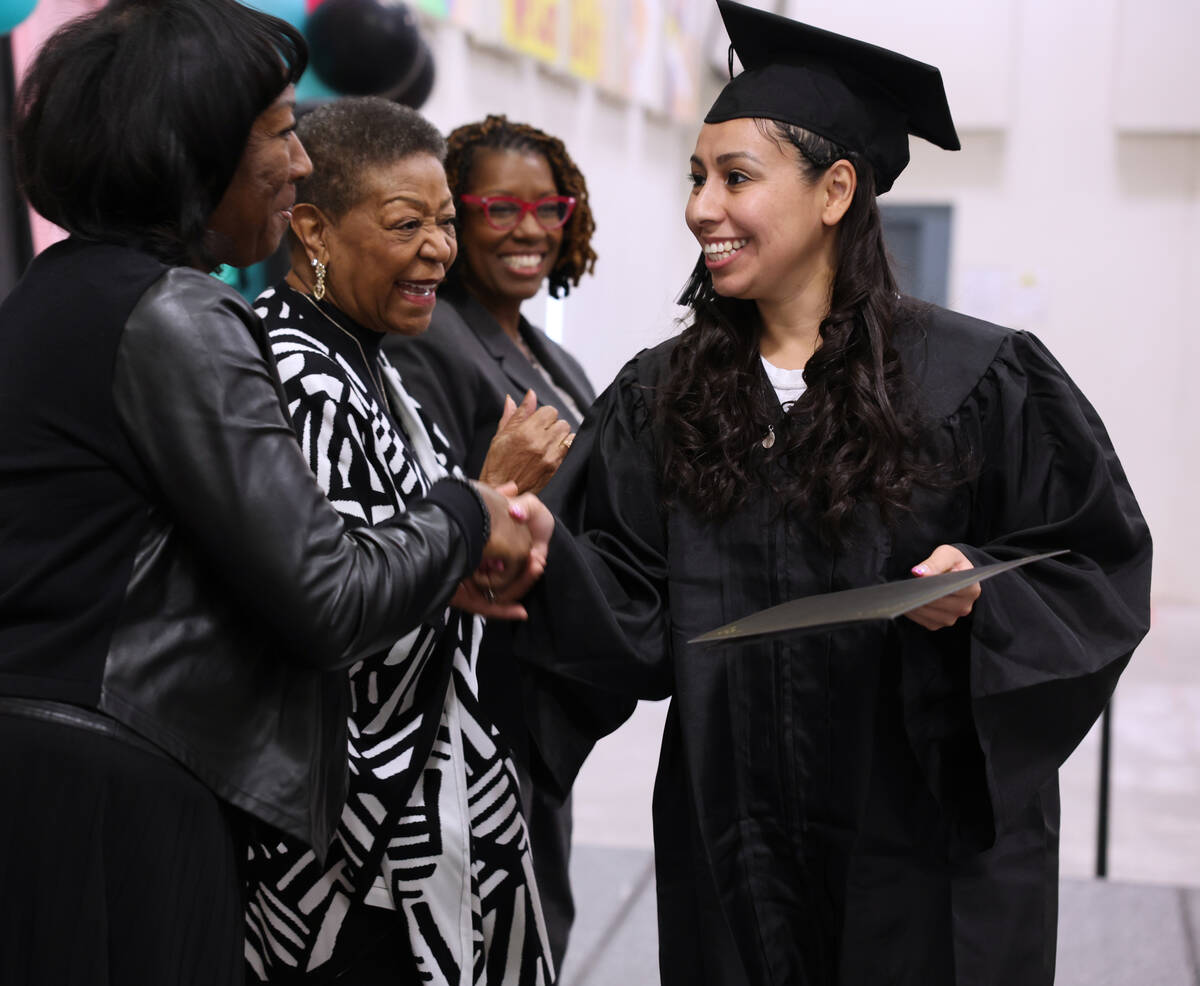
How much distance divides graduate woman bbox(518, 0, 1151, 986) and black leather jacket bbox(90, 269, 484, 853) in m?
0.48

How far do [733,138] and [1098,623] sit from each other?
2.74 ft

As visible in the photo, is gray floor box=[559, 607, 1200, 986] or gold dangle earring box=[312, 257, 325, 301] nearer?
gold dangle earring box=[312, 257, 325, 301]

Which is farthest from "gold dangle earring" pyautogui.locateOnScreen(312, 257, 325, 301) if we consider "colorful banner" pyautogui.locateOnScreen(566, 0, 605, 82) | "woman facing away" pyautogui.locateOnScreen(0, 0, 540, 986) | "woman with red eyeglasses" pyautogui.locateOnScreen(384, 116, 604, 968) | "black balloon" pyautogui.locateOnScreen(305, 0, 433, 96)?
"colorful banner" pyautogui.locateOnScreen(566, 0, 605, 82)

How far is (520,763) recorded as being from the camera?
225cm

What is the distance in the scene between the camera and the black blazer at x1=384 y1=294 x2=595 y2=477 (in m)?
2.66

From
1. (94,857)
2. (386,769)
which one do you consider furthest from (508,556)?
(94,857)

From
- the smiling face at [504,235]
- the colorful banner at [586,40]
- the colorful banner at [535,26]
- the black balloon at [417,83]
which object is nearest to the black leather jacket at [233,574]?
the smiling face at [504,235]

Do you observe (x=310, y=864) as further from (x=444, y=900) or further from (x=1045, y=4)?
(x=1045, y=4)

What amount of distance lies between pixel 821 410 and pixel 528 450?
1.91ft

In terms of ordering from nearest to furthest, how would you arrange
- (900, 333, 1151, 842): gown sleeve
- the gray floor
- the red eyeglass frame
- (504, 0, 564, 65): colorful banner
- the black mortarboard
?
(900, 333, 1151, 842): gown sleeve < the black mortarboard < the red eyeglass frame < the gray floor < (504, 0, 564, 65): colorful banner

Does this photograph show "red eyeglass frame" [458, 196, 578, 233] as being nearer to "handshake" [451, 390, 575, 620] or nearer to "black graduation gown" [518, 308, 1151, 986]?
"handshake" [451, 390, 575, 620]

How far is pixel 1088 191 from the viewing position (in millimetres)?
9453

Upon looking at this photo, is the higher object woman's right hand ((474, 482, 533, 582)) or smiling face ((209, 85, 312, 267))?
smiling face ((209, 85, 312, 267))

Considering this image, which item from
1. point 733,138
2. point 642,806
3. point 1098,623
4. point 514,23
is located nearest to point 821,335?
point 733,138
